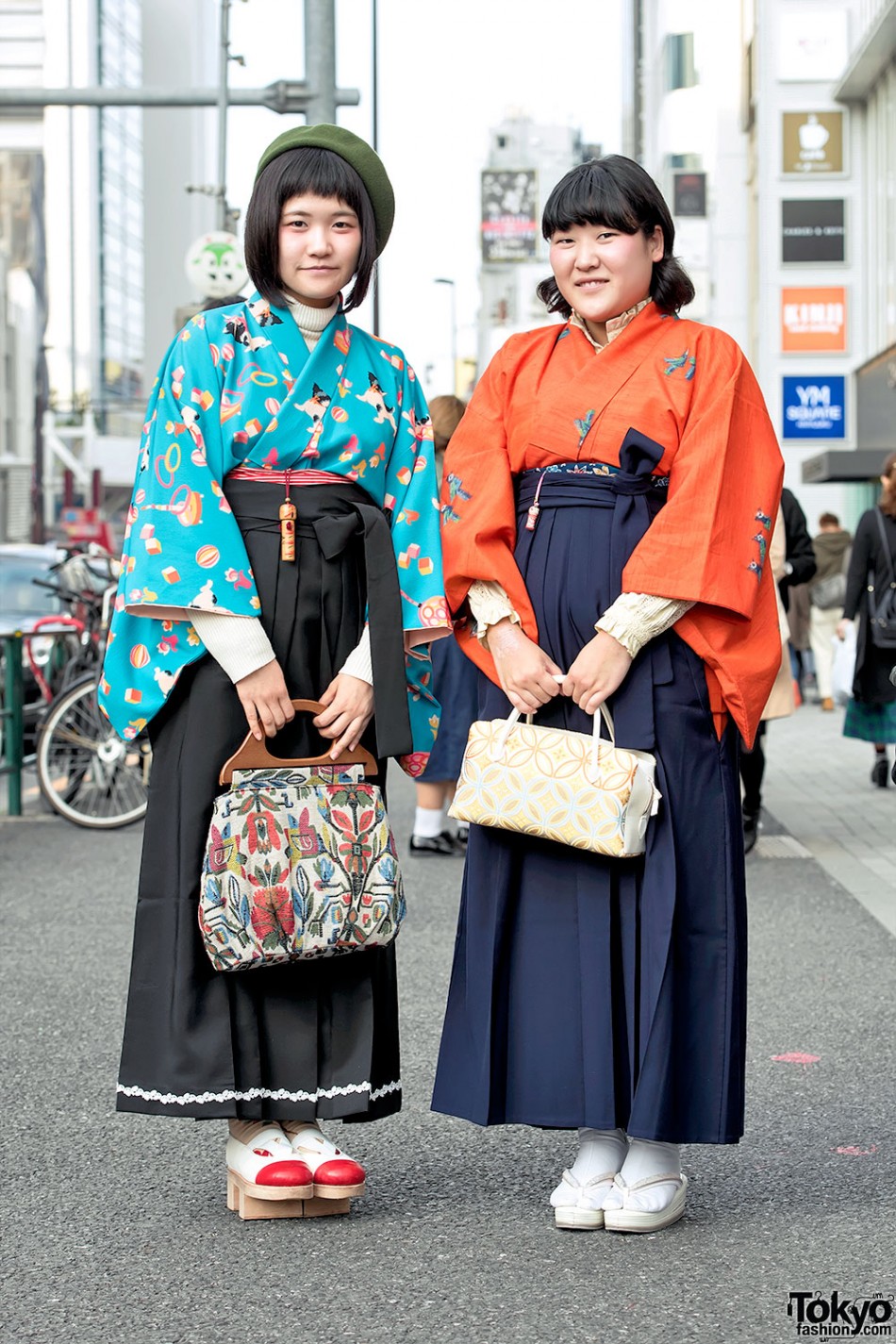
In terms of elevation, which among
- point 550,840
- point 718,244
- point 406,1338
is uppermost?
point 718,244

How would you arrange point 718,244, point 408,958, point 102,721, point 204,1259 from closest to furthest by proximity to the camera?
1. point 204,1259
2. point 408,958
3. point 102,721
4. point 718,244

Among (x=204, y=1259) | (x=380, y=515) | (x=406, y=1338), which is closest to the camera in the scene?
(x=406, y=1338)

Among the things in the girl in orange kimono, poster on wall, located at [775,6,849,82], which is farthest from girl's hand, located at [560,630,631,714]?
poster on wall, located at [775,6,849,82]

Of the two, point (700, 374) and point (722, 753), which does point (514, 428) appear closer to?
point (700, 374)

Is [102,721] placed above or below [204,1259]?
above

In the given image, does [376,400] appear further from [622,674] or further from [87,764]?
[87,764]

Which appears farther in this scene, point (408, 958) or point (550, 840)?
point (408, 958)

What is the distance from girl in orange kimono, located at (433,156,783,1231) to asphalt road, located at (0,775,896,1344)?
0.42 feet

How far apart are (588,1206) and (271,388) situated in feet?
5.08

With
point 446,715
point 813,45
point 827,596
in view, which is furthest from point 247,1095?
point 813,45

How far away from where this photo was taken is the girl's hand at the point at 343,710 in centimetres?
330

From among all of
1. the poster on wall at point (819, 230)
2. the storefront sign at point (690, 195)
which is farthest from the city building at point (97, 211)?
the poster on wall at point (819, 230)

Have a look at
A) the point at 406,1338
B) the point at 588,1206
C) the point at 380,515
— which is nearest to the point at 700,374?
the point at 380,515

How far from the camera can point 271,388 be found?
3.27 metres
